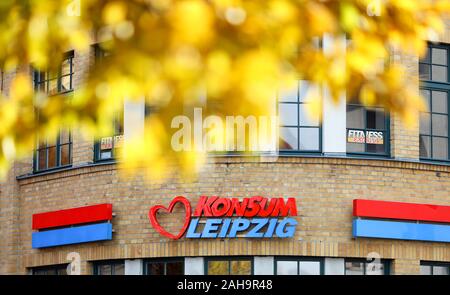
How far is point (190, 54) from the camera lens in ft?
23.4

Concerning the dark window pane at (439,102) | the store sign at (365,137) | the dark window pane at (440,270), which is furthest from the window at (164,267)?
the dark window pane at (439,102)

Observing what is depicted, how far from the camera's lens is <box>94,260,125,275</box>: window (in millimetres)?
23375

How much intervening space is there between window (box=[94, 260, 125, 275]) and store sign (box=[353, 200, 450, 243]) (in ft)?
15.5

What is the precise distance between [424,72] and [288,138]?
11.0 ft

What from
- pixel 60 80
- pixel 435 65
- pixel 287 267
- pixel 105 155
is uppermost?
pixel 435 65

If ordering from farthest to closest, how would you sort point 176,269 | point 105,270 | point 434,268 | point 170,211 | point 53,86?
point 53,86 < point 105,270 < point 434,268 < point 176,269 < point 170,211

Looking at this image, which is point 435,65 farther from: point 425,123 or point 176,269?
point 176,269

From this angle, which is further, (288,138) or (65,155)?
(65,155)

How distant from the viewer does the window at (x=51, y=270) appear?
24578 millimetres

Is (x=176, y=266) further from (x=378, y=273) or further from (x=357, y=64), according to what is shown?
(x=357, y=64)

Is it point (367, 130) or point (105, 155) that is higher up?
point (367, 130)

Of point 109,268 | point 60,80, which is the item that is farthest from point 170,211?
point 60,80

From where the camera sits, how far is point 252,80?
7125mm
